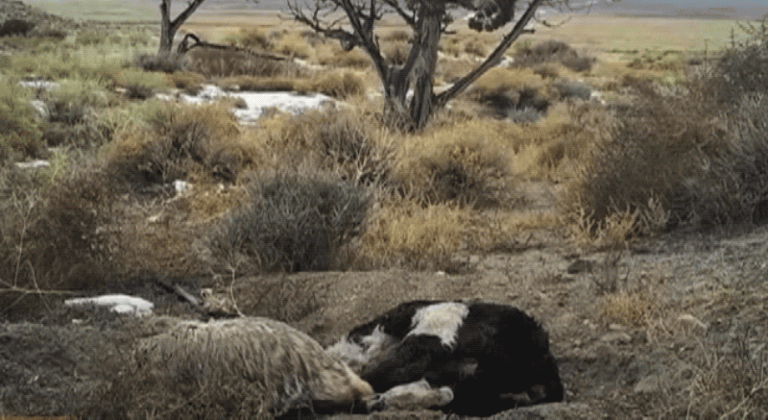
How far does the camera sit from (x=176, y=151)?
12258mm

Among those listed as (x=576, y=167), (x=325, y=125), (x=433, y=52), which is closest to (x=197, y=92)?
(x=433, y=52)

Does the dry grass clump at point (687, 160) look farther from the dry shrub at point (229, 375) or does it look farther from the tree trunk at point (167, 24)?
the tree trunk at point (167, 24)

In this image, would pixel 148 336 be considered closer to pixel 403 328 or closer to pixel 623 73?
pixel 403 328

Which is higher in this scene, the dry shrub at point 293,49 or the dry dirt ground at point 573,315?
the dry dirt ground at point 573,315

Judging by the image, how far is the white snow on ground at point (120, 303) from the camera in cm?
594

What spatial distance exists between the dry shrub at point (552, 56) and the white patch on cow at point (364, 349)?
29.5 metres

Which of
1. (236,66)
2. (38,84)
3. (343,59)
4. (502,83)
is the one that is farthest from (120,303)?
(343,59)

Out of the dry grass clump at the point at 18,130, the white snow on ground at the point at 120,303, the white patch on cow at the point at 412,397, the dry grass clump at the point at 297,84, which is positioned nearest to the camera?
the white patch on cow at the point at 412,397

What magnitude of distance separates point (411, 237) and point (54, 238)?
2880 millimetres

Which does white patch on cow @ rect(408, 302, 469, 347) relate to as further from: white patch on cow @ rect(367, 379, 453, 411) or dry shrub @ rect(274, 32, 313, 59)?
dry shrub @ rect(274, 32, 313, 59)

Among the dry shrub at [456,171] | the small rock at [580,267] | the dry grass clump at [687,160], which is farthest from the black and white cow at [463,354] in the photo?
the dry shrub at [456,171]

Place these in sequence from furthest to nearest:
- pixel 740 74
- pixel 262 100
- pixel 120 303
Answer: pixel 262 100 < pixel 740 74 < pixel 120 303

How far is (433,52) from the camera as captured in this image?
15438 millimetres

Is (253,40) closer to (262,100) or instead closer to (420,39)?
(262,100)
